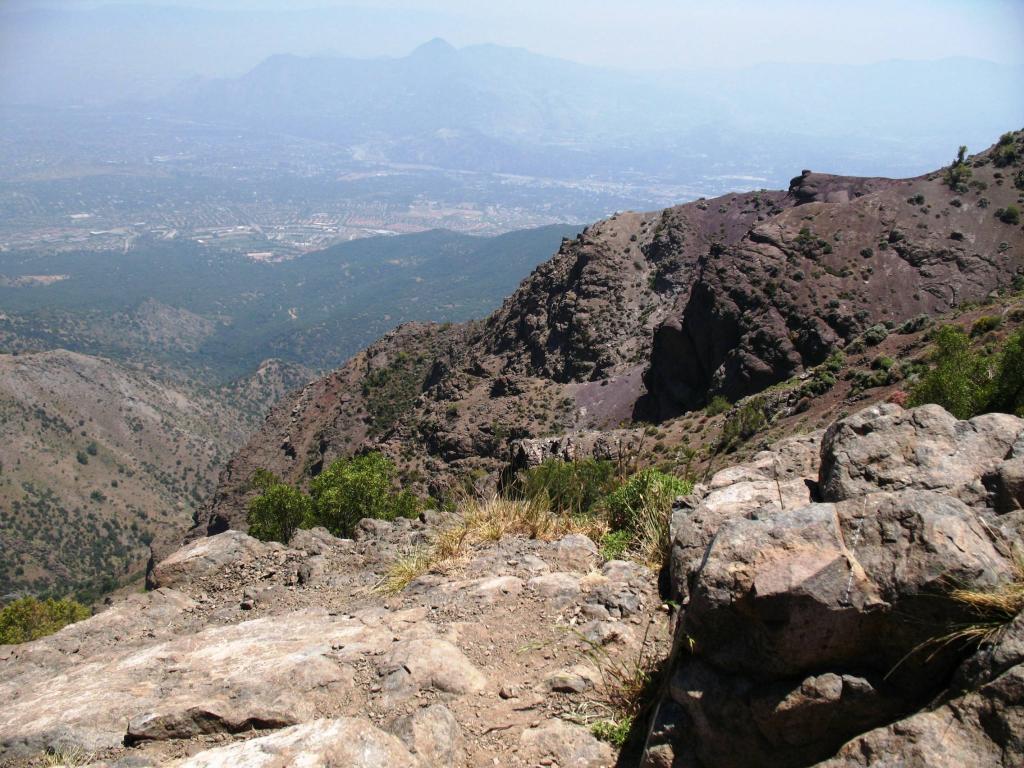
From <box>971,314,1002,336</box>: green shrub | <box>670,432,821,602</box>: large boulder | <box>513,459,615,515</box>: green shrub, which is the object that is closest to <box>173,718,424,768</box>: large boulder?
<box>670,432,821,602</box>: large boulder

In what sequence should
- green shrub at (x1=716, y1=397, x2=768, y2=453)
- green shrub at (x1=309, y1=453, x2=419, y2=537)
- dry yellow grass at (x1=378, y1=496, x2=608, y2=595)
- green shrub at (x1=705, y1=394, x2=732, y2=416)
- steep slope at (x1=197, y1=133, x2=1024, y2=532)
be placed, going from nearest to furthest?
dry yellow grass at (x1=378, y1=496, x2=608, y2=595) → green shrub at (x1=309, y1=453, x2=419, y2=537) → green shrub at (x1=716, y1=397, x2=768, y2=453) → green shrub at (x1=705, y1=394, x2=732, y2=416) → steep slope at (x1=197, y1=133, x2=1024, y2=532)

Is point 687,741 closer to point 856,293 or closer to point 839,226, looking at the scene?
point 856,293

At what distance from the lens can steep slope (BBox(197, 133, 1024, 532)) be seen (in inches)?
1938

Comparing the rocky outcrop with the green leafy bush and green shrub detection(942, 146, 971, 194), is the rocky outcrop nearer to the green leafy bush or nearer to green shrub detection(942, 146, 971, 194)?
the green leafy bush

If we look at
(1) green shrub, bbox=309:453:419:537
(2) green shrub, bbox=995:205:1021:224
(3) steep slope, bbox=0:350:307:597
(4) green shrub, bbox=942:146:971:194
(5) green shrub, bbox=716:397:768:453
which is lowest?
(3) steep slope, bbox=0:350:307:597

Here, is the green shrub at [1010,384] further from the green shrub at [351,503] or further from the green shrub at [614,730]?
the green shrub at [351,503]

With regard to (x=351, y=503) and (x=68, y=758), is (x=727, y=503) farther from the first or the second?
(x=351, y=503)

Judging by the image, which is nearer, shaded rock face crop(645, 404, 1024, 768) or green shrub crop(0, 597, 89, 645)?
shaded rock face crop(645, 404, 1024, 768)

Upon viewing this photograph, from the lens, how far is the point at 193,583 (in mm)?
12992

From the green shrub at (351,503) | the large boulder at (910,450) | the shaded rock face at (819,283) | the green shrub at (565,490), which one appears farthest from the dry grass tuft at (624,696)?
the shaded rock face at (819,283)

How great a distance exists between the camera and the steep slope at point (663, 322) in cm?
4922

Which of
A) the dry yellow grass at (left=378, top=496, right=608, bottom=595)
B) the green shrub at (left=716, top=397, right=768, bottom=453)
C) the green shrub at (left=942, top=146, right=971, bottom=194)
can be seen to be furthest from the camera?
the green shrub at (left=942, top=146, right=971, bottom=194)

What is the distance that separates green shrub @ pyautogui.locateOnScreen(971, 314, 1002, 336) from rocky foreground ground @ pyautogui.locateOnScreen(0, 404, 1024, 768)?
25.9 metres

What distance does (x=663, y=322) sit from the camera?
5578 cm
